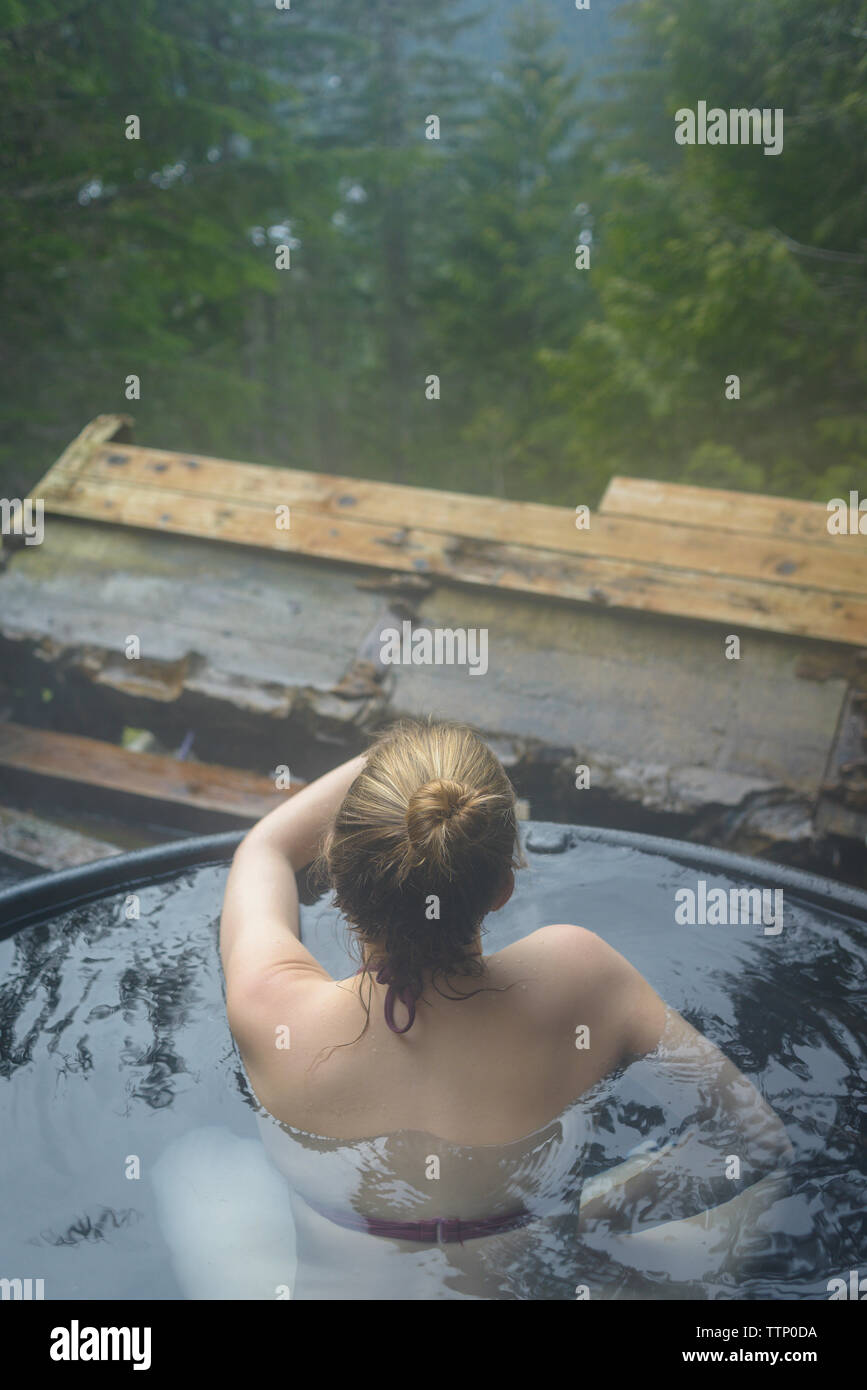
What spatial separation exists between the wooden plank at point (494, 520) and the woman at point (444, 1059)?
2193 millimetres

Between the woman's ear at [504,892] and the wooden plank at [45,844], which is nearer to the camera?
the woman's ear at [504,892]

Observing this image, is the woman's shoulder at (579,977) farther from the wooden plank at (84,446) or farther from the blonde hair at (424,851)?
the wooden plank at (84,446)

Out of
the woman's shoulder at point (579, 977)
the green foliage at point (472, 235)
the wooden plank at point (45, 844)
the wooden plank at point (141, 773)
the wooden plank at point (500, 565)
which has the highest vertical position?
the green foliage at point (472, 235)

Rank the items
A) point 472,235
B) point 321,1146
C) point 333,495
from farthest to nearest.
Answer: point 472,235 → point 333,495 → point 321,1146

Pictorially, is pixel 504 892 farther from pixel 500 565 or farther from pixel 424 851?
pixel 500 565

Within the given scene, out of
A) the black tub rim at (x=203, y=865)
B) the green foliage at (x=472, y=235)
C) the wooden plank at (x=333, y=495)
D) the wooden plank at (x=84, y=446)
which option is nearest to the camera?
the black tub rim at (x=203, y=865)

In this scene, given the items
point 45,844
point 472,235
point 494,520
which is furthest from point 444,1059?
point 472,235

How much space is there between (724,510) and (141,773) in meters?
2.45

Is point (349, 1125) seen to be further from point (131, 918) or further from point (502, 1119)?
point (131, 918)

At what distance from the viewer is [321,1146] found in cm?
148

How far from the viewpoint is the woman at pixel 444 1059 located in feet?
4.31

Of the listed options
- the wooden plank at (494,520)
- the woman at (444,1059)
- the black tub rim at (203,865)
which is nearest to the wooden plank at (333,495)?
the wooden plank at (494,520)
